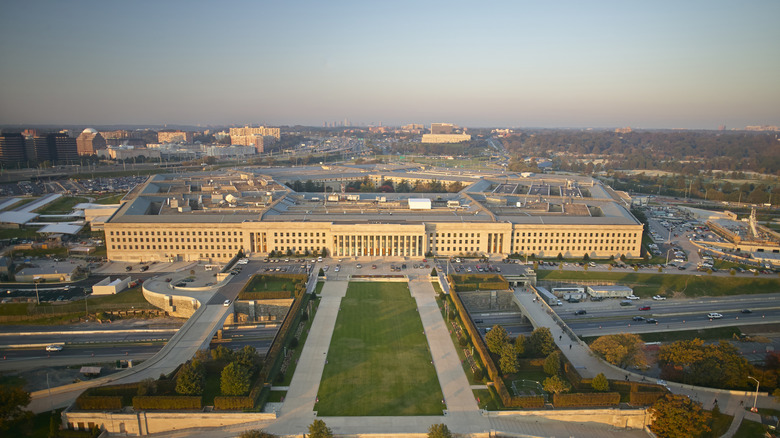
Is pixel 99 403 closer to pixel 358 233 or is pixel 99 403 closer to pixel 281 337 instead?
pixel 281 337

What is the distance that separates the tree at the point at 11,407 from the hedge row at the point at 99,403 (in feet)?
9.65

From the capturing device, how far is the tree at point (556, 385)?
29.5 m

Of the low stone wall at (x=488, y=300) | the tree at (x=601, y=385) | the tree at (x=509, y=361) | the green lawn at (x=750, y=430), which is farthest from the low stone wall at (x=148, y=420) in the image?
the green lawn at (x=750, y=430)

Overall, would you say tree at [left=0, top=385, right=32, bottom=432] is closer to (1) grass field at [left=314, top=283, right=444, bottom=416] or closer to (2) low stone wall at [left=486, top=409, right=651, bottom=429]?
(1) grass field at [left=314, top=283, right=444, bottom=416]

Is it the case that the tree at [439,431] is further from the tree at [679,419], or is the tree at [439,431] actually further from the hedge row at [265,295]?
the hedge row at [265,295]

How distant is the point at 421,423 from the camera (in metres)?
27.7

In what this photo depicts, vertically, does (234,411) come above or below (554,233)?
below

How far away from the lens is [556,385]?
29578mm

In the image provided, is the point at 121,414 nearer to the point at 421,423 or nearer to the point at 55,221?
the point at 421,423

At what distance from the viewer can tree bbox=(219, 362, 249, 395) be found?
2888 centimetres

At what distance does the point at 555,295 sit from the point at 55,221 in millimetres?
76475

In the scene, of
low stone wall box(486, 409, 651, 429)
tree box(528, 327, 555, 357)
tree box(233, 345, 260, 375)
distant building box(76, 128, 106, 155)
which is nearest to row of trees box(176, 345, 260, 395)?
tree box(233, 345, 260, 375)

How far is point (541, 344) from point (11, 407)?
33228 mm

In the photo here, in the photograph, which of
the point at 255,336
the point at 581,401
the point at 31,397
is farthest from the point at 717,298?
the point at 31,397
